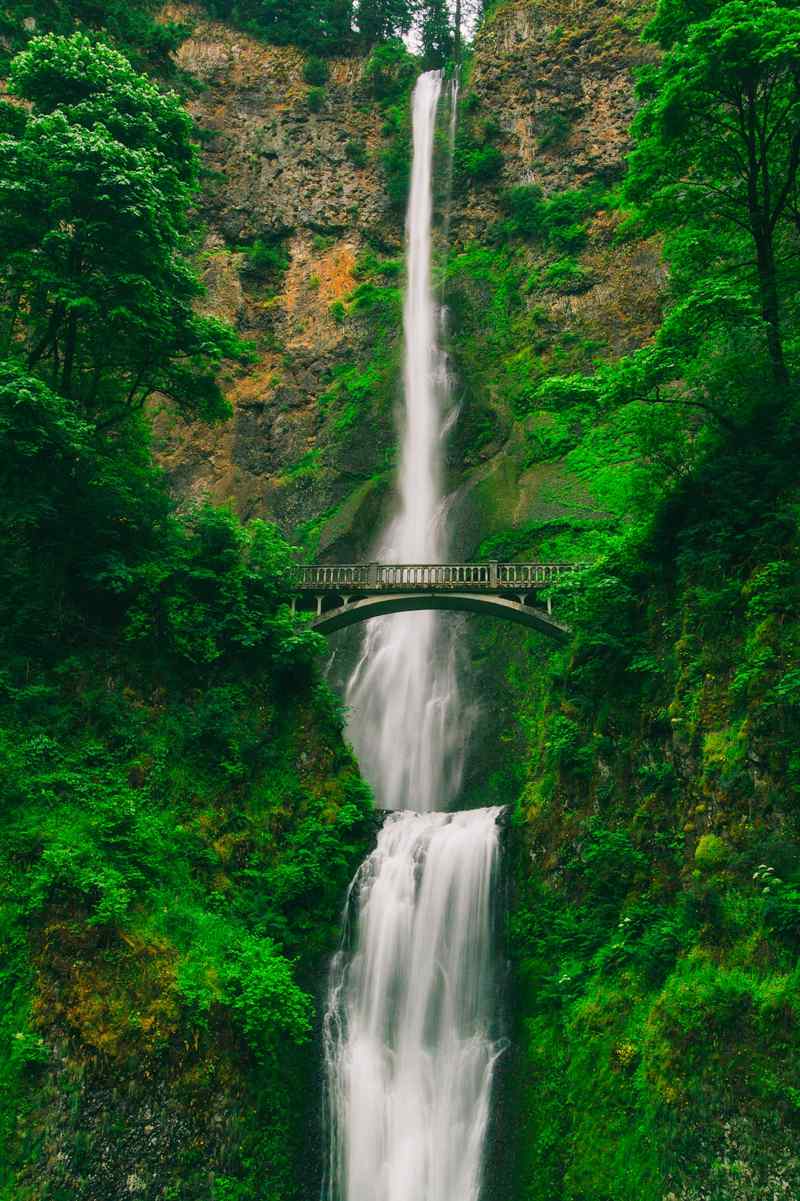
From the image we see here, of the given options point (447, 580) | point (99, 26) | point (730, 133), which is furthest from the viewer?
point (99, 26)

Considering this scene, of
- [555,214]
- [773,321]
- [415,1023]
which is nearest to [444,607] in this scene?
[415,1023]

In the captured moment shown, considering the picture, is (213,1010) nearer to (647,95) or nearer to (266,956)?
(266,956)

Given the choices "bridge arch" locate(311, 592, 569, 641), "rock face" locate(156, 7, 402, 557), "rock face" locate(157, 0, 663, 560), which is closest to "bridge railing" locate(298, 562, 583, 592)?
"bridge arch" locate(311, 592, 569, 641)

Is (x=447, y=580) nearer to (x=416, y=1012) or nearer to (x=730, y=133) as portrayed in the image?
(x=416, y=1012)

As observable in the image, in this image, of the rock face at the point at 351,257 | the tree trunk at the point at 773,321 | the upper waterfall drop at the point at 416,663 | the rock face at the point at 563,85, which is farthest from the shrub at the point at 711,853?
the rock face at the point at 563,85

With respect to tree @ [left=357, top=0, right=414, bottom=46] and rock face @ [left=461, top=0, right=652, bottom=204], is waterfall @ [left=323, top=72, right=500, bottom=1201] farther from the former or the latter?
tree @ [left=357, top=0, right=414, bottom=46]

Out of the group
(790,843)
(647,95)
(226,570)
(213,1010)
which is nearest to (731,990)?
(790,843)
